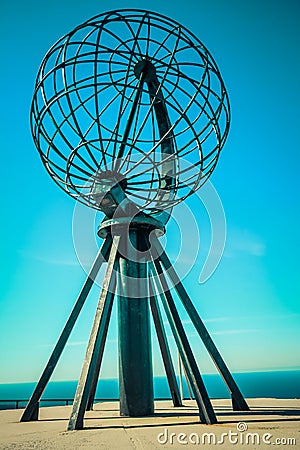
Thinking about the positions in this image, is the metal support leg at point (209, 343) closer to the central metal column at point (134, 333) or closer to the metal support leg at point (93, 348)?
the central metal column at point (134, 333)

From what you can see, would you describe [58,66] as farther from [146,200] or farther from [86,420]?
[86,420]

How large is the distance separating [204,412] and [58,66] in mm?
8544

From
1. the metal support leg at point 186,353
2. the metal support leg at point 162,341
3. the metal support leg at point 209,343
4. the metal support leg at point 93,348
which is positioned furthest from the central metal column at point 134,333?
the metal support leg at point 209,343

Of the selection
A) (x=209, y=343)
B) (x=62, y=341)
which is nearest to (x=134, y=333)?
(x=62, y=341)

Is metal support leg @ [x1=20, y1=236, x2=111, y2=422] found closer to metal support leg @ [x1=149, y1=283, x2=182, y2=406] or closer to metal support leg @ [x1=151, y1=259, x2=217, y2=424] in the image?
metal support leg @ [x1=151, y1=259, x2=217, y2=424]

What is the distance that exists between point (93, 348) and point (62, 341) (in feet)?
4.72

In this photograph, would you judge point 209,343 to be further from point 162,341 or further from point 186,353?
point 162,341

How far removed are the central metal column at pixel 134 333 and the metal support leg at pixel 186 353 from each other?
0.51 m

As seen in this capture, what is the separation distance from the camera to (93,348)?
866 cm

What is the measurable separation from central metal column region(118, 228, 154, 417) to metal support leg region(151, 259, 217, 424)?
0.51 metres

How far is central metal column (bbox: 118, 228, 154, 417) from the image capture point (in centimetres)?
973

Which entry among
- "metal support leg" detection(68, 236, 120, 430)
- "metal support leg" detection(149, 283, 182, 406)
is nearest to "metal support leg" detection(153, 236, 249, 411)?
"metal support leg" detection(149, 283, 182, 406)

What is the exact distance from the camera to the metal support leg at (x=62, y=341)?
9516 mm

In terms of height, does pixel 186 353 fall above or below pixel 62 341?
below
